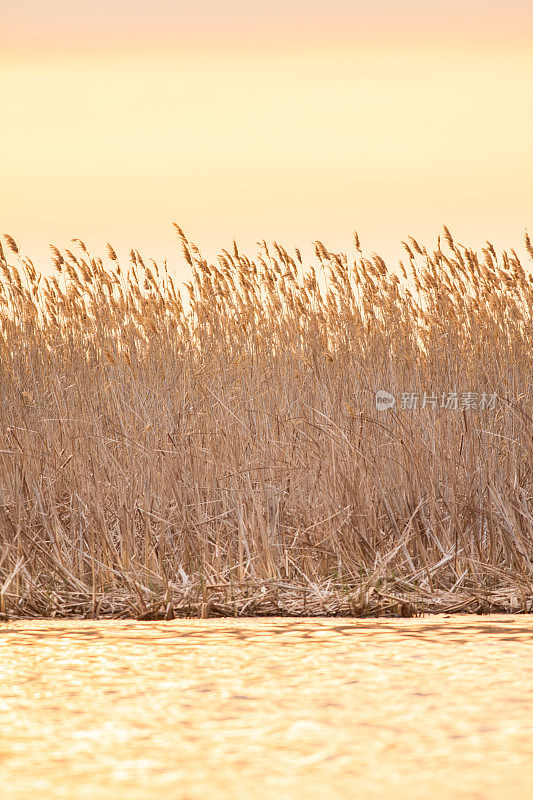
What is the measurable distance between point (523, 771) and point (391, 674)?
582 millimetres

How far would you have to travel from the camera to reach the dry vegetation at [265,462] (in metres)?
2.99

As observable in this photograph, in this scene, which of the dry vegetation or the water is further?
the dry vegetation

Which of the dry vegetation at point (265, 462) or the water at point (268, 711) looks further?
the dry vegetation at point (265, 462)

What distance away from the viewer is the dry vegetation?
2.99 m

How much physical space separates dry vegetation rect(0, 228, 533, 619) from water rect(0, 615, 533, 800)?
39cm

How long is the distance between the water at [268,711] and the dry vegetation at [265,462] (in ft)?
1.29

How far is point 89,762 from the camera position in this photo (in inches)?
59.1

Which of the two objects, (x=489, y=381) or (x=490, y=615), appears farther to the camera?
(x=489, y=381)

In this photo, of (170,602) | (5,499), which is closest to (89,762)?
(170,602)

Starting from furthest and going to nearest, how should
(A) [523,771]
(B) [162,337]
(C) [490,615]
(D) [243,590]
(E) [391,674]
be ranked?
(B) [162,337] → (D) [243,590] → (C) [490,615] → (E) [391,674] → (A) [523,771]

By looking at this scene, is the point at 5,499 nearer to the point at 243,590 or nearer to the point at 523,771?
the point at 243,590

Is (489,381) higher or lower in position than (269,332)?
lower

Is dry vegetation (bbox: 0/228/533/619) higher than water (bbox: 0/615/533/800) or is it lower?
higher

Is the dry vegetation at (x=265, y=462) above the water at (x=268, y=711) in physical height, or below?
above
